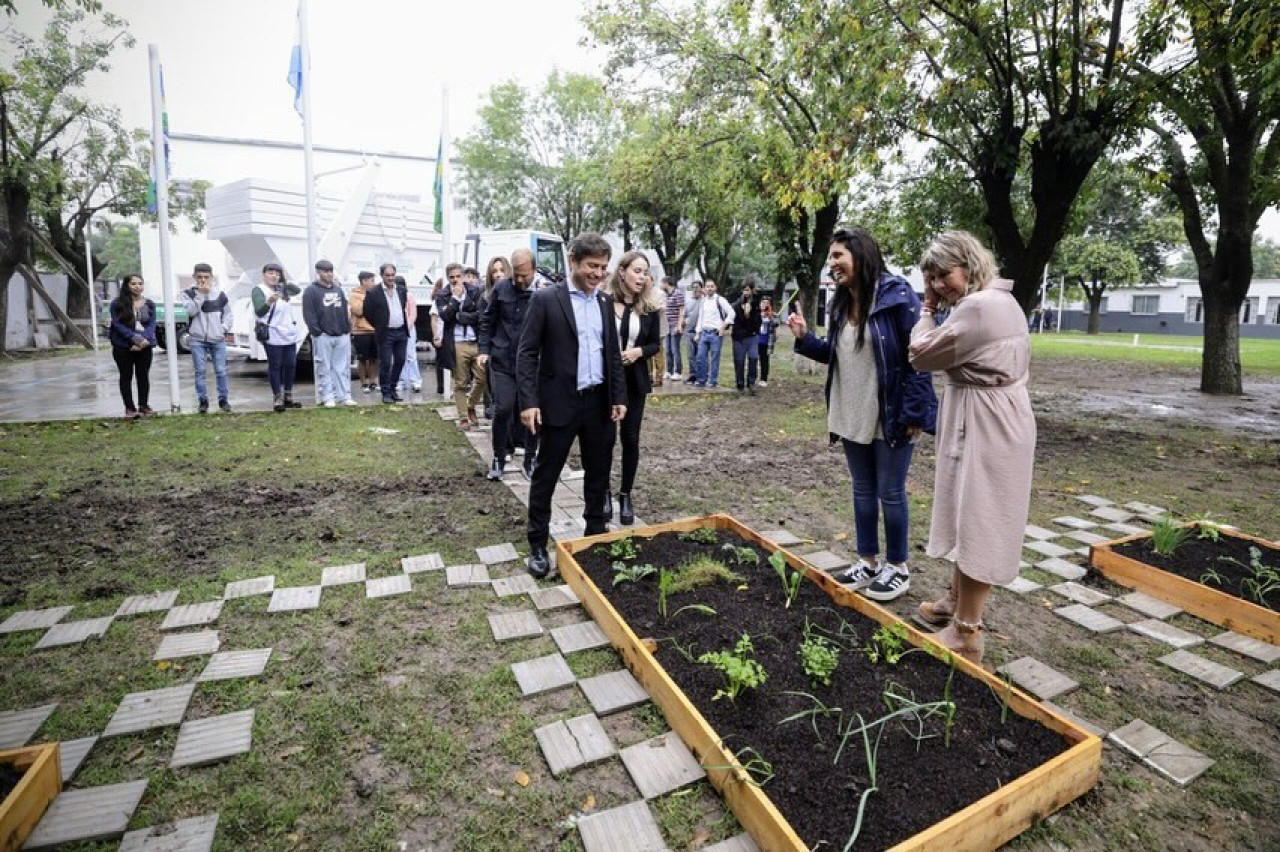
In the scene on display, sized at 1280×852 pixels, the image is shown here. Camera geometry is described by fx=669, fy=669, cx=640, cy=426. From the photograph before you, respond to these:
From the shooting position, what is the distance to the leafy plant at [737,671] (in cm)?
259

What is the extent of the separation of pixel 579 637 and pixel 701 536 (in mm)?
1214

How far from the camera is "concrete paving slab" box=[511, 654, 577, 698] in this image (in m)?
2.93

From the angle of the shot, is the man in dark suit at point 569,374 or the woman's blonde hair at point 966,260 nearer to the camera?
the woman's blonde hair at point 966,260

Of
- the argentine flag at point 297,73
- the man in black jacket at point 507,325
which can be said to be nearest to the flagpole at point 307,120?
the argentine flag at point 297,73

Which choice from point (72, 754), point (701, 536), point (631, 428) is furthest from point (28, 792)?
point (631, 428)

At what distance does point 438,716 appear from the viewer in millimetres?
2762

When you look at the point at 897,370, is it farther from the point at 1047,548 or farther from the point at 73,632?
the point at 73,632

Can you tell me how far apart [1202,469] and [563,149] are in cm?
2895

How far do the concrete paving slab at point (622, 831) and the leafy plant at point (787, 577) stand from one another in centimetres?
145

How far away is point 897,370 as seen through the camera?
3.55m

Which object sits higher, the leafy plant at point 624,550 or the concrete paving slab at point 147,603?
the leafy plant at point 624,550

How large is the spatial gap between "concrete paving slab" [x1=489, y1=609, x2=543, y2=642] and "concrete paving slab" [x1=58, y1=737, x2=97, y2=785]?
1.60 m

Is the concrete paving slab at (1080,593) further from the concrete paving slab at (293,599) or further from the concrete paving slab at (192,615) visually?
the concrete paving slab at (192,615)

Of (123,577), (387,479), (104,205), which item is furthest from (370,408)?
(104,205)
